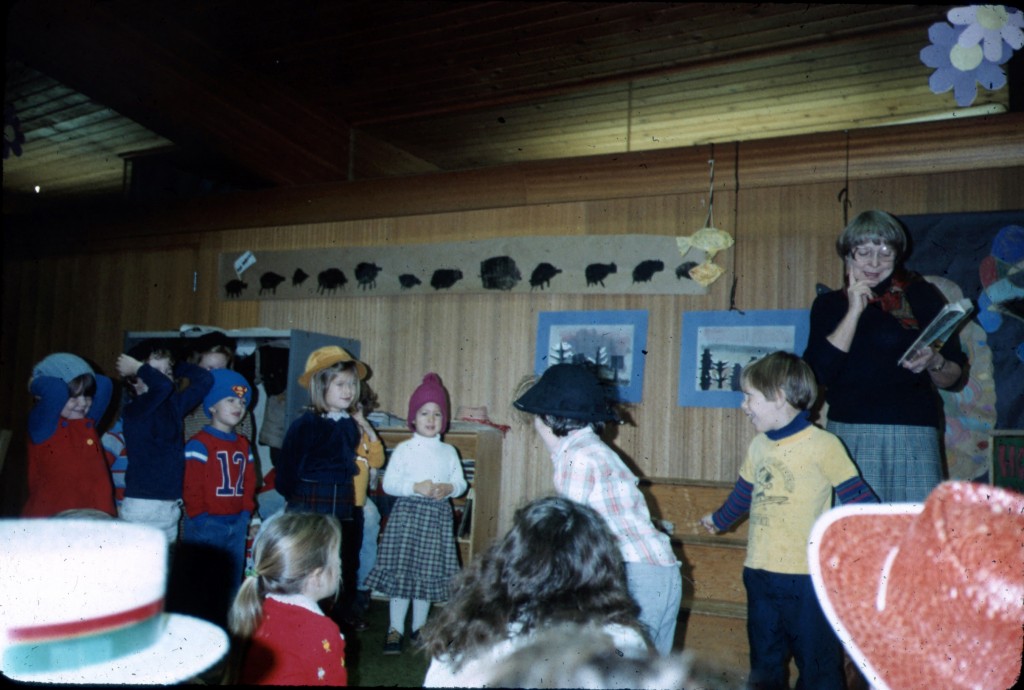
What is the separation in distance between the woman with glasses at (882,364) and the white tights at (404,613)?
1874mm

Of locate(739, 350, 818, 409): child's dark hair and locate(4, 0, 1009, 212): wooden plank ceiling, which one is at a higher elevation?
locate(4, 0, 1009, 212): wooden plank ceiling

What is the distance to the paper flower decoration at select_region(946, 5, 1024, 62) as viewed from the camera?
254 centimetres

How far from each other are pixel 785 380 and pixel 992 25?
136cm

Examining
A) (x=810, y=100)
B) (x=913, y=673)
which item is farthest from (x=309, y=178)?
(x=913, y=673)

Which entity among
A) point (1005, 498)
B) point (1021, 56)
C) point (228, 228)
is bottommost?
point (1005, 498)

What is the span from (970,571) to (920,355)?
7.88 feet

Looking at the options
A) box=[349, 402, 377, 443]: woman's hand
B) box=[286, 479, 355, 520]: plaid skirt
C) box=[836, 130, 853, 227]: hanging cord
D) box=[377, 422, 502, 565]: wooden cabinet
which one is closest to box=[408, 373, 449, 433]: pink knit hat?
box=[377, 422, 502, 565]: wooden cabinet

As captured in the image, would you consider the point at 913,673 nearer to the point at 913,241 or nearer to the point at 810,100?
the point at 913,241

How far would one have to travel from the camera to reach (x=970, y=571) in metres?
0.62

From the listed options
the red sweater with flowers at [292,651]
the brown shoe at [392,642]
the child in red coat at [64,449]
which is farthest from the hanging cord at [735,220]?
the child in red coat at [64,449]

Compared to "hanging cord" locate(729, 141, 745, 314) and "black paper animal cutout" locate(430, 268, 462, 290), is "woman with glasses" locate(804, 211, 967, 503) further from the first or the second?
"black paper animal cutout" locate(430, 268, 462, 290)

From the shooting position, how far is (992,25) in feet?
8.48

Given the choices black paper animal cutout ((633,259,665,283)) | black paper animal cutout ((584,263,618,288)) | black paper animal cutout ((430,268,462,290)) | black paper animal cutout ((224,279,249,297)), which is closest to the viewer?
black paper animal cutout ((633,259,665,283))

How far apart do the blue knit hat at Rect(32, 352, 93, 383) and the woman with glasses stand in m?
3.17
